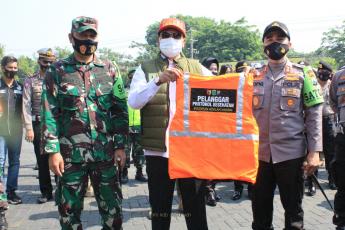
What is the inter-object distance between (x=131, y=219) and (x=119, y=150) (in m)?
2.34

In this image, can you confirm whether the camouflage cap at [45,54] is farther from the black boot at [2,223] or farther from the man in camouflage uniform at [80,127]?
the man in camouflage uniform at [80,127]

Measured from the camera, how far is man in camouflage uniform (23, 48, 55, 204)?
22.2ft

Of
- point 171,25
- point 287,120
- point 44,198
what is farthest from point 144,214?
point 171,25

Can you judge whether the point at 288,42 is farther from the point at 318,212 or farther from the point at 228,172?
the point at 318,212

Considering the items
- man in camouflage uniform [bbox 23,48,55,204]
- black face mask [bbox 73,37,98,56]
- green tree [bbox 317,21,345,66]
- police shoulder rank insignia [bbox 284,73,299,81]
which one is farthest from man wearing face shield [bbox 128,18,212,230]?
green tree [bbox 317,21,345,66]

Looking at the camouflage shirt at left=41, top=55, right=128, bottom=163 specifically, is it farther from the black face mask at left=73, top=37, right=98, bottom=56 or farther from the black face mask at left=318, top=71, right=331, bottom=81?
the black face mask at left=318, top=71, right=331, bottom=81

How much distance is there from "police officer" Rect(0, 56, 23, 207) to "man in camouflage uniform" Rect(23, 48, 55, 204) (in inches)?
6.8

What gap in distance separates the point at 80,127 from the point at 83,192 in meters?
0.57

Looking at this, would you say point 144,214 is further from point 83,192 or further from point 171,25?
point 171,25

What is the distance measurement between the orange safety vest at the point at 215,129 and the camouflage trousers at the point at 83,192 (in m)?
0.66

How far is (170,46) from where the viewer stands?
3555mm

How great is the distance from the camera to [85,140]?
364 cm

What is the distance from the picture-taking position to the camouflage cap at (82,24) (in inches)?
143

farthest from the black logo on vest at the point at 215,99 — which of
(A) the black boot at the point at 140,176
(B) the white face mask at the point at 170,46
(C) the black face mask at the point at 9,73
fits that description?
(A) the black boot at the point at 140,176
